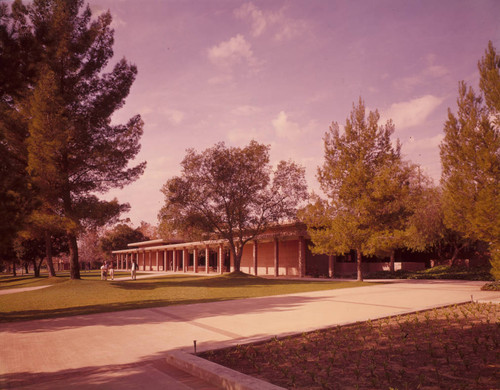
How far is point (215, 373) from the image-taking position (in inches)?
196

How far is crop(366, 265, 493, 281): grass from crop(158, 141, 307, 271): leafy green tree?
348 inches

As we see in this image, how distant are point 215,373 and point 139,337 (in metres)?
3.58

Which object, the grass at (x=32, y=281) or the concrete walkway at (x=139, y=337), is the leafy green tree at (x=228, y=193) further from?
the concrete walkway at (x=139, y=337)

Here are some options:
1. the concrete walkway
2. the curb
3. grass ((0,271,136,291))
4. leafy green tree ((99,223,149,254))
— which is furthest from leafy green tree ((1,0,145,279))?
leafy green tree ((99,223,149,254))

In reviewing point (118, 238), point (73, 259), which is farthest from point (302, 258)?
point (118, 238)

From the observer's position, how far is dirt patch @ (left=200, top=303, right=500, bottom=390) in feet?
15.4

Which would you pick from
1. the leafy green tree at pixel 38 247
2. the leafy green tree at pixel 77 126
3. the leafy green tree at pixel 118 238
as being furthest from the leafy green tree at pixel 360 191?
the leafy green tree at pixel 118 238

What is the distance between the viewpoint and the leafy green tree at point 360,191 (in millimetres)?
21188

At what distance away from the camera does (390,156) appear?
22.1 meters

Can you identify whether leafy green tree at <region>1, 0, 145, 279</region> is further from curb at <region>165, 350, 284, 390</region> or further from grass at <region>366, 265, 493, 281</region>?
grass at <region>366, 265, 493, 281</region>

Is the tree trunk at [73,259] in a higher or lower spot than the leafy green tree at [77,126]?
lower

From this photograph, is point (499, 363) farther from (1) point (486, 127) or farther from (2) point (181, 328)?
(1) point (486, 127)

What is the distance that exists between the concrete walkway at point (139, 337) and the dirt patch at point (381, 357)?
797 mm

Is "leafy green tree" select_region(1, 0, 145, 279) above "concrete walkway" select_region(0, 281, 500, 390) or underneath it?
above
